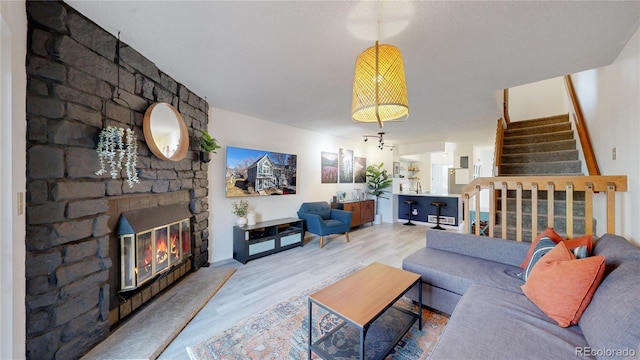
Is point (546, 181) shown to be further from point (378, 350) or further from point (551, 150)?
point (378, 350)

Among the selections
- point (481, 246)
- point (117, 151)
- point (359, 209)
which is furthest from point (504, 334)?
point (359, 209)

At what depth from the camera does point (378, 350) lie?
1593mm

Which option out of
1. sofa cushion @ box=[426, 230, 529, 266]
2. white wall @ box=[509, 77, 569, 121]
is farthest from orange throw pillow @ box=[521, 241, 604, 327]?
white wall @ box=[509, 77, 569, 121]

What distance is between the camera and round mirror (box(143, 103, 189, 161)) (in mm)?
2023

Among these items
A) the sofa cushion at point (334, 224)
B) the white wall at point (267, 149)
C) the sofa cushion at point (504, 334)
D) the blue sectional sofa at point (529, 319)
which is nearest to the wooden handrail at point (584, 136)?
the blue sectional sofa at point (529, 319)

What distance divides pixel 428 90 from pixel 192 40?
98.3 inches

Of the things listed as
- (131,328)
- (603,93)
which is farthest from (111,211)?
(603,93)

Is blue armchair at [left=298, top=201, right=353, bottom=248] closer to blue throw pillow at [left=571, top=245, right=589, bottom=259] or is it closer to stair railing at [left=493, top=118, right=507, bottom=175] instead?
stair railing at [left=493, top=118, right=507, bottom=175]

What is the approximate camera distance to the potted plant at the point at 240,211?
11.6ft

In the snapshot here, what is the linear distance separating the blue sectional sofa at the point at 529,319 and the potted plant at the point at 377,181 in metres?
4.30

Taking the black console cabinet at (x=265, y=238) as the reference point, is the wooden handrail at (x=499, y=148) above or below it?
above

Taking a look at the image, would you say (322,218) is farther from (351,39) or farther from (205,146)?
(351,39)

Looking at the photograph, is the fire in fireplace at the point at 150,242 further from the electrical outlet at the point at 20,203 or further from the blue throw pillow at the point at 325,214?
the blue throw pillow at the point at 325,214

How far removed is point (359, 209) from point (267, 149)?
2.84 metres
